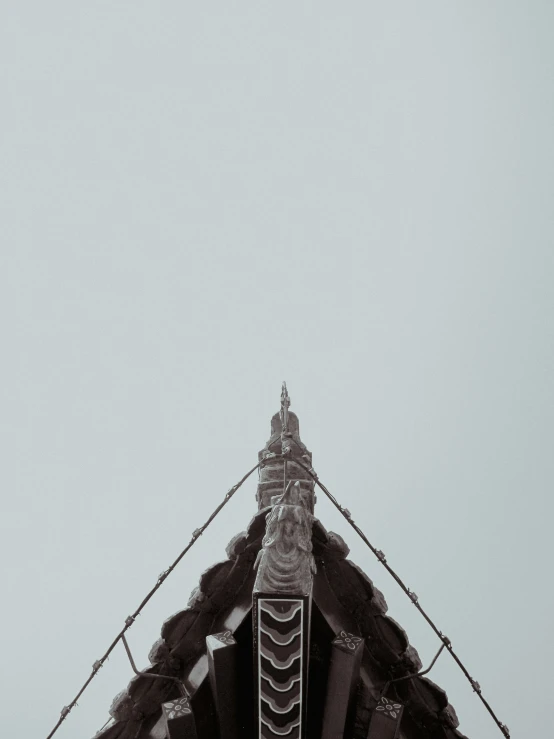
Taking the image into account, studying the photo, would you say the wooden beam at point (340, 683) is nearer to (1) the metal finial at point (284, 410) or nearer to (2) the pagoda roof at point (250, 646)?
(2) the pagoda roof at point (250, 646)

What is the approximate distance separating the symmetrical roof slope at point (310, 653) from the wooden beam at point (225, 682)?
4.5 inches

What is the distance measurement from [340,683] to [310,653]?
1.84ft

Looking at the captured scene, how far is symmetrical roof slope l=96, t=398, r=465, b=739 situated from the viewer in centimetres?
544

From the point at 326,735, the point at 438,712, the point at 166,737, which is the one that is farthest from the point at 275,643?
the point at 438,712

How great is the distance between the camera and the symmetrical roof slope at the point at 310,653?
544 cm

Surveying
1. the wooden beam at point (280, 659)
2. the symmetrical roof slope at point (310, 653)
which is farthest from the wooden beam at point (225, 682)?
the wooden beam at point (280, 659)

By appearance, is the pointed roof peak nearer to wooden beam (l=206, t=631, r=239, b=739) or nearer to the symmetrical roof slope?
the symmetrical roof slope

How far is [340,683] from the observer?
17.1 feet

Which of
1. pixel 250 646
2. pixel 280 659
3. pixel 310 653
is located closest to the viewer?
pixel 280 659

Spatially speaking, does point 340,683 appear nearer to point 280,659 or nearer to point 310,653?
point 310,653

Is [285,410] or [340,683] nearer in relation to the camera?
[340,683]

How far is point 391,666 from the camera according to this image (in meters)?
5.86

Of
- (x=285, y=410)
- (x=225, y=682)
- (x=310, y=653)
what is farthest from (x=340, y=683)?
(x=285, y=410)

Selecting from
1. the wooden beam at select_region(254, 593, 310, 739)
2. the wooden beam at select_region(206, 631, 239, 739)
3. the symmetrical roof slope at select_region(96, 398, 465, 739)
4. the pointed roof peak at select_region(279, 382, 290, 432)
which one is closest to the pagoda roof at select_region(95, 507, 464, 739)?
the symmetrical roof slope at select_region(96, 398, 465, 739)
